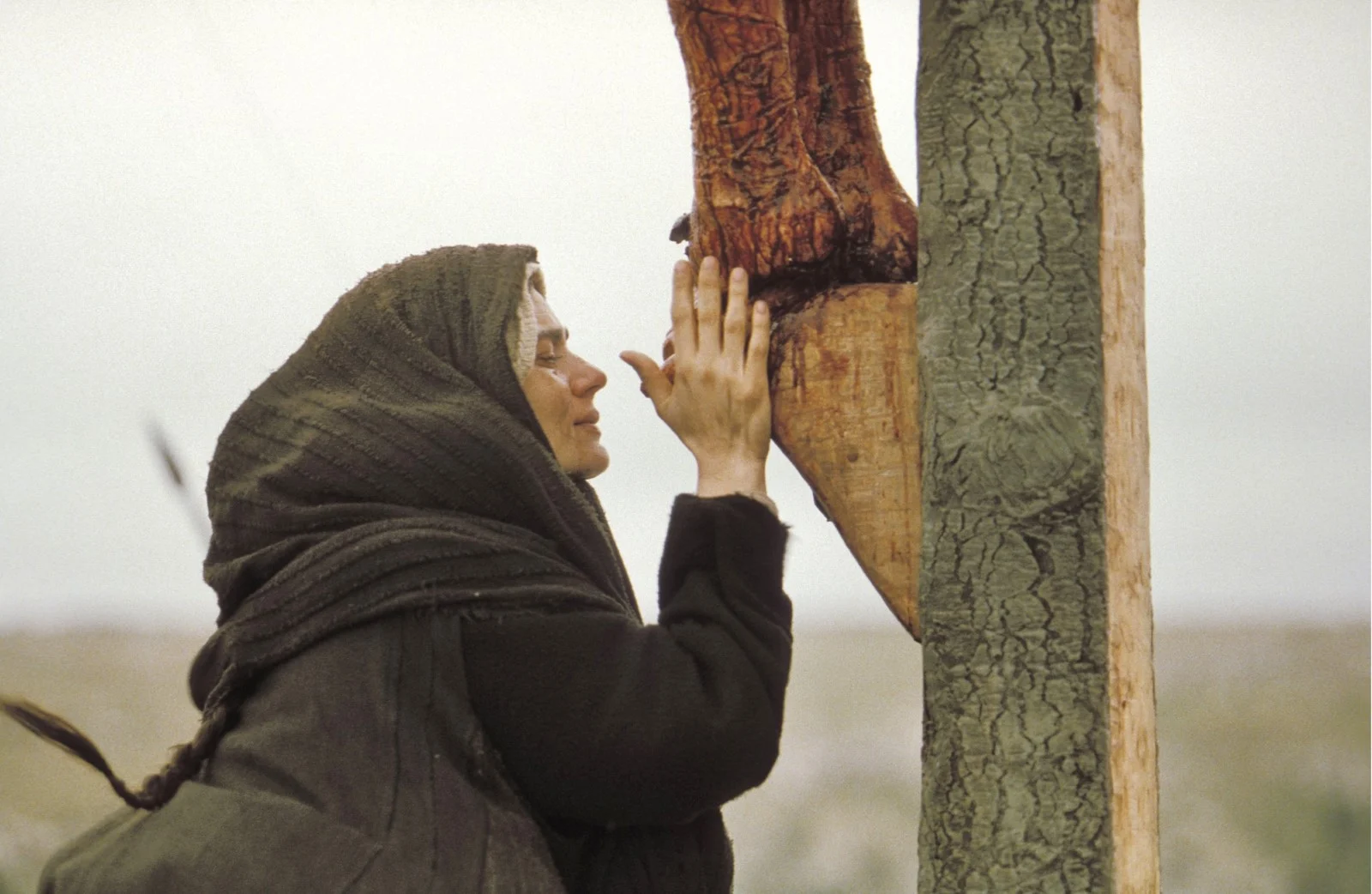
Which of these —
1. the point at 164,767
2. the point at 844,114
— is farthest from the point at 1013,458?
the point at 164,767

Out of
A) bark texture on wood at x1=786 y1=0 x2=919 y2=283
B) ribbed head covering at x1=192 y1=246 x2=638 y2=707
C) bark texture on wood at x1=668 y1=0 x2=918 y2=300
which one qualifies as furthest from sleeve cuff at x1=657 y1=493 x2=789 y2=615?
bark texture on wood at x1=786 y1=0 x2=919 y2=283

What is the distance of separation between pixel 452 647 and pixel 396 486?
246 millimetres

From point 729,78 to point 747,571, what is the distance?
2.51 feet

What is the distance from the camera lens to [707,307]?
2.57 m

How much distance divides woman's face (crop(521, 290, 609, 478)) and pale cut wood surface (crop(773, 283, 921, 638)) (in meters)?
0.28

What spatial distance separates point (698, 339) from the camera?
2.56m

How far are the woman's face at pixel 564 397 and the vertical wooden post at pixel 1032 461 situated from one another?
0.53 meters

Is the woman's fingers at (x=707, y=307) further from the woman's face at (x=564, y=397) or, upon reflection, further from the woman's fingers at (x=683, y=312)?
the woman's face at (x=564, y=397)

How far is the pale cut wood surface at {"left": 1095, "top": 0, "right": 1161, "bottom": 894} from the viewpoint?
2262 millimetres

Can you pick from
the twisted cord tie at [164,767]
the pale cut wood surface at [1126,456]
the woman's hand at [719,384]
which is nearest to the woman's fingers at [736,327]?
the woman's hand at [719,384]

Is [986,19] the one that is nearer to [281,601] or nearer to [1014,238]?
[1014,238]

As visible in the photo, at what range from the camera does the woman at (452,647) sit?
2.25m

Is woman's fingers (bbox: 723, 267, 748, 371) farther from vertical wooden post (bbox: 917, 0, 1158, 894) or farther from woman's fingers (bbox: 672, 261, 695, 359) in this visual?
vertical wooden post (bbox: 917, 0, 1158, 894)

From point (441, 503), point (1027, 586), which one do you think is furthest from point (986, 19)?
point (441, 503)
